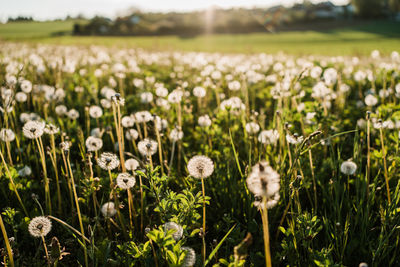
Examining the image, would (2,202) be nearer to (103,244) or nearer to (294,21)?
(103,244)

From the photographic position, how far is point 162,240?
132cm

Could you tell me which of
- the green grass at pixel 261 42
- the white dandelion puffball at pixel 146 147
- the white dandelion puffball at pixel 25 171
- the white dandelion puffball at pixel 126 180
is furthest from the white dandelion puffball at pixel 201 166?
the green grass at pixel 261 42

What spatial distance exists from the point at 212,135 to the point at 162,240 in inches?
52.7

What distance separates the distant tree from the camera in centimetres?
6581

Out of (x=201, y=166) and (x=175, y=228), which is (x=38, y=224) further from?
(x=201, y=166)

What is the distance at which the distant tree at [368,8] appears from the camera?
216ft

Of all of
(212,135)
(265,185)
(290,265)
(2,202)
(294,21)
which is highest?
(294,21)

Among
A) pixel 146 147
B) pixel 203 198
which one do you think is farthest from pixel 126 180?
pixel 203 198

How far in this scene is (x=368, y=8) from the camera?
2611 inches

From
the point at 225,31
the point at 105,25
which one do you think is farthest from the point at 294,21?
the point at 105,25

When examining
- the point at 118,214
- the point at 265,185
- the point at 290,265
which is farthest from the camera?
the point at 118,214

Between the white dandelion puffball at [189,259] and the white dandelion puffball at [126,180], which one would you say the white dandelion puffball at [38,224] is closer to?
the white dandelion puffball at [126,180]

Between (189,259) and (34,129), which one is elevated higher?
(34,129)


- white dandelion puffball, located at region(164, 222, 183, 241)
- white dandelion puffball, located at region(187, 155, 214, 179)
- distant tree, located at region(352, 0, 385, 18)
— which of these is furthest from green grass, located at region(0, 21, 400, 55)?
distant tree, located at region(352, 0, 385, 18)
